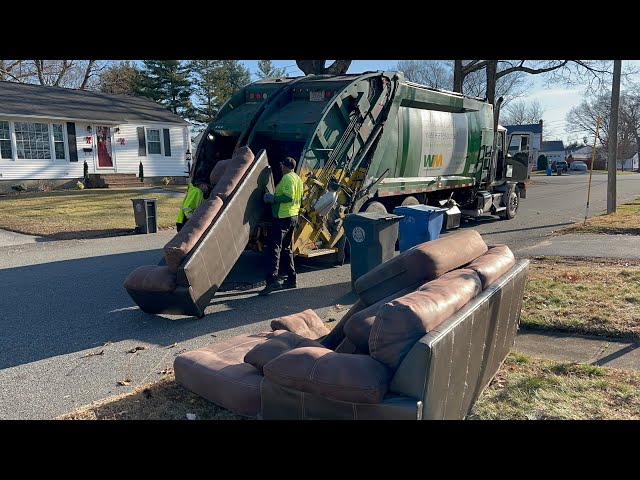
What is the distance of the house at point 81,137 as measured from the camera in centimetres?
2177

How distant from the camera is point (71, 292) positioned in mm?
7648

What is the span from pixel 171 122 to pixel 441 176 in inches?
730

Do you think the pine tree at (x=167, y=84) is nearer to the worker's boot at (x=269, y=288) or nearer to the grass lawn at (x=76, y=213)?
the grass lawn at (x=76, y=213)

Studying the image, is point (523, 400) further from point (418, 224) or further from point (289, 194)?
point (289, 194)

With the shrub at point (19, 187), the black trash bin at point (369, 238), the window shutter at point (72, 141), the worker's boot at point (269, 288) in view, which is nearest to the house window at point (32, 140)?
the window shutter at point (72, 141)

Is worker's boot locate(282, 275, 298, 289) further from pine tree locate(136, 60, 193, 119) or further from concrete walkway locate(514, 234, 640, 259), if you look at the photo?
pine tree locate(136, 60, 193, 119)

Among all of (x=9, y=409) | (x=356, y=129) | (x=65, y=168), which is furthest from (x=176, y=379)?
(x=65, y=168)

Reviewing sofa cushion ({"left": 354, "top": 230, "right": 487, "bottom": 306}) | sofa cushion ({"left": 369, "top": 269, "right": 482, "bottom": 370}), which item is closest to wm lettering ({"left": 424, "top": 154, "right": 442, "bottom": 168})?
sofa cushion ({"left": 354, "top": 230, "right": 487, "bottom": 306})

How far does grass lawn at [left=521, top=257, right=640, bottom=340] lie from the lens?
5.74 m

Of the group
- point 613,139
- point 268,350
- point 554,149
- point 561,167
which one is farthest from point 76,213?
point 554,149

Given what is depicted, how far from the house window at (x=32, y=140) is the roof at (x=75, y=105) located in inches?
26.2

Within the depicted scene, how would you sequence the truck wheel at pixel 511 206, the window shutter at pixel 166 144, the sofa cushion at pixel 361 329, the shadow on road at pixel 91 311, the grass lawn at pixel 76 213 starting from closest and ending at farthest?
1. the sofa cushion at pixel 361 329
2. the shadow on road at pixel 91 311
3. the grass lawn at pixel 76 213
4. the truck wheel at pixel 511 206
5. the window shutter at pixel 166 144

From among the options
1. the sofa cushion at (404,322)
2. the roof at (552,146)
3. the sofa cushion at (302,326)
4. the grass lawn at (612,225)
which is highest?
the roof at (552,146)

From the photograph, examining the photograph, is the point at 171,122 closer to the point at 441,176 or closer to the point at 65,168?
the point at 65,168
